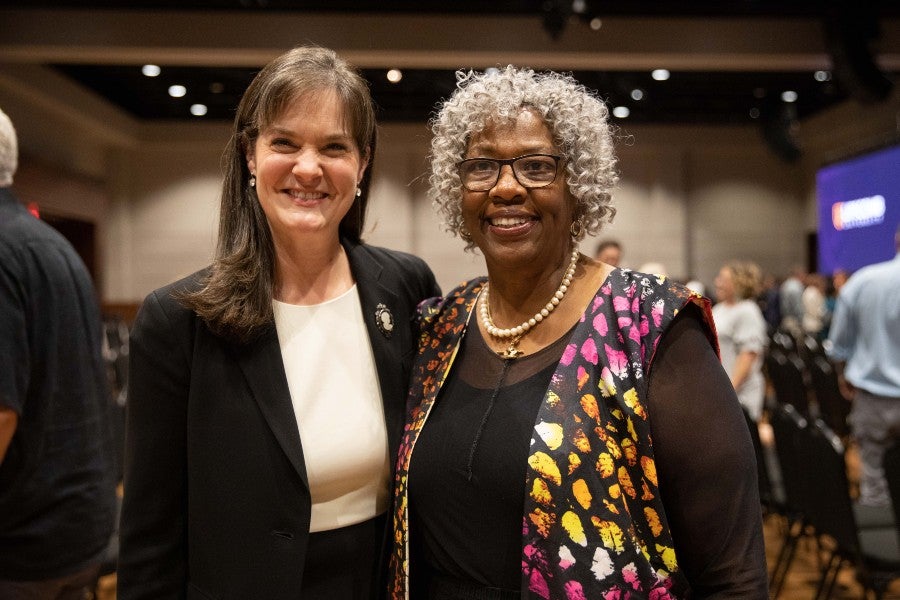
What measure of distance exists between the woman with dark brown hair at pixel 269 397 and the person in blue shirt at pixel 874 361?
10.9ft

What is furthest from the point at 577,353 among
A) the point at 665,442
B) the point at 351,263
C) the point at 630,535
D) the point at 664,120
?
the point at 664,120

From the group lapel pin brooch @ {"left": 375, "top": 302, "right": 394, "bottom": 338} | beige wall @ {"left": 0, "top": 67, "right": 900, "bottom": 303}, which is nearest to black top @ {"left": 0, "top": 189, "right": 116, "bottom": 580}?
lapel pin brooch @ {"left": 375, "top": 302, "right": 394, "bottom": 338}

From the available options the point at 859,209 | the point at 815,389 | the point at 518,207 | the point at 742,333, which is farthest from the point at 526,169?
the point at 859,209

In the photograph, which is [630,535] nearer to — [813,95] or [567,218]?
[567,218]

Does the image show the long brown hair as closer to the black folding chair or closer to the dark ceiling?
the black folding chair

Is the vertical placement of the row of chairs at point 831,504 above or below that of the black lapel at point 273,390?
below

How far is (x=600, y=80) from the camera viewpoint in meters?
11.9

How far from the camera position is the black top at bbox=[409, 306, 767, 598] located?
1.32 m

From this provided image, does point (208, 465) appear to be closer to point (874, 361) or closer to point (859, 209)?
point (874, 361)

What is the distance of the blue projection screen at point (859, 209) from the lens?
339 inches

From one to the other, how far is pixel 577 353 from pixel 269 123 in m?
0.74

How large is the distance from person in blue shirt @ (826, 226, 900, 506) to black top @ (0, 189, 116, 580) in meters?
3.61

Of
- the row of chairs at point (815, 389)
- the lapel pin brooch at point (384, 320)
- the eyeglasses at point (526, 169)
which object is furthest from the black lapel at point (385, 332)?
the row of chairs at point (815, 389)

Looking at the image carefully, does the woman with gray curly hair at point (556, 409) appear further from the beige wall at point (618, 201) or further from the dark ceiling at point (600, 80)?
the beige wall at point (618, 201)
